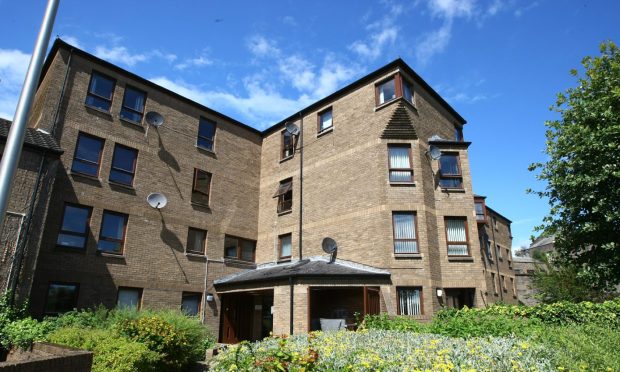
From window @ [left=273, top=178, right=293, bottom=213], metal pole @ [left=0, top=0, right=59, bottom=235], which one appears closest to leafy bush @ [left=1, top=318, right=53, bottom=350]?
metal pole @ [left=0, top=0, right=59, bottom=235]

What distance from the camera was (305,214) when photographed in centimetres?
2034

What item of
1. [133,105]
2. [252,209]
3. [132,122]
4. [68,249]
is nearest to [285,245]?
[252,209]

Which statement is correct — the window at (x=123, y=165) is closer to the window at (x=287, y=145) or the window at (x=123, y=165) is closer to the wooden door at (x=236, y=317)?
the wooden door at (x=236, y=317)

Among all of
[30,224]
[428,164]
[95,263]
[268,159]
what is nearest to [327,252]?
[428,164]

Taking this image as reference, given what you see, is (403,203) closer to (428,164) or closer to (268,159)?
(428,164)

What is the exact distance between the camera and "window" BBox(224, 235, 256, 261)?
20.9 metres

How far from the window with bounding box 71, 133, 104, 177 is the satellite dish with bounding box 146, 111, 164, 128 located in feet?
8.02

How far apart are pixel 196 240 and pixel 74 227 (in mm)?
5609

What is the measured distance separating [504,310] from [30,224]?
55.9 ft

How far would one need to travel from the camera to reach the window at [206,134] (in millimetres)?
21250

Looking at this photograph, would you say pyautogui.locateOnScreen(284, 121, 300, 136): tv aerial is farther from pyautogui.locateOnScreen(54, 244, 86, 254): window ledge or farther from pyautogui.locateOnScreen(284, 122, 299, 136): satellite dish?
pyautogui.locateOnScreen(54, 244, 86, 254): window ledge

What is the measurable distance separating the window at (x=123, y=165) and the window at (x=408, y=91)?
1341 cm

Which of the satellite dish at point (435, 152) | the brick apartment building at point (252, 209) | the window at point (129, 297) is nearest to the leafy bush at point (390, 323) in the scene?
the brick apartment building at point (252, 209)

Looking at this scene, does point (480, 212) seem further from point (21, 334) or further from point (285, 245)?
point (21, 334)
